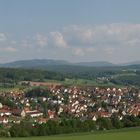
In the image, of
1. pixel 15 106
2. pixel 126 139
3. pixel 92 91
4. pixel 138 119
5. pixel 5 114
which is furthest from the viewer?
pixel 92 91

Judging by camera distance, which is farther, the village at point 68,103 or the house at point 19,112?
the village at point 68,103

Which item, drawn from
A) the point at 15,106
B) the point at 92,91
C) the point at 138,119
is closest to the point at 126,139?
the point at 138,119

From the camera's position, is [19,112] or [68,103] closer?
[19,112]

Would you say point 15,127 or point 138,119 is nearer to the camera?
point 15,127

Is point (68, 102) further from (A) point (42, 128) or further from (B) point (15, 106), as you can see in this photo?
(A) point (42, 128)

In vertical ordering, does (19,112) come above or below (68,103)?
above

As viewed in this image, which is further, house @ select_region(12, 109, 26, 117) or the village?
the village

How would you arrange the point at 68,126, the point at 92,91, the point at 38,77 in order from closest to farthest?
the point at 68,126 → the point at 92,91 → the point at 38,77

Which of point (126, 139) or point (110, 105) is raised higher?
point (126, 139)
